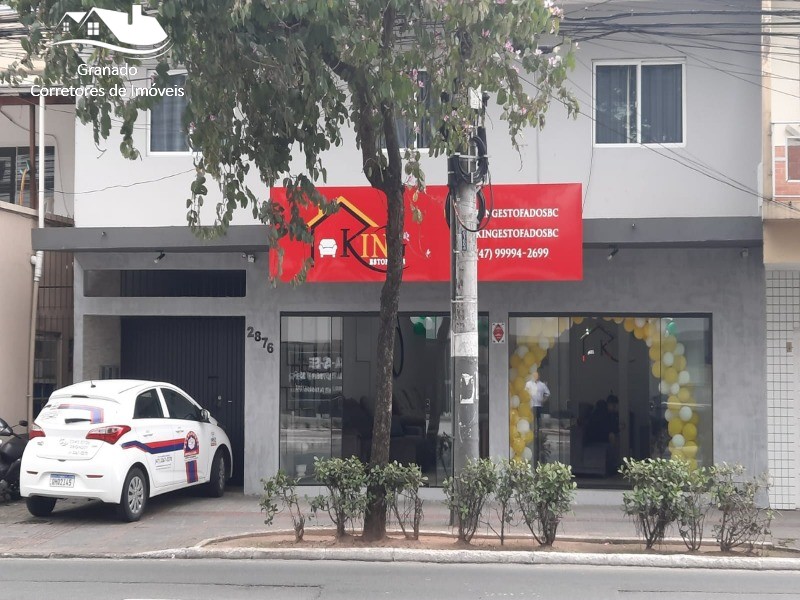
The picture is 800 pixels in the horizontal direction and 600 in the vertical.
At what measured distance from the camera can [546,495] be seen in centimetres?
1013

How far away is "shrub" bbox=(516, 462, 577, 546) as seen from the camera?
10.1 metres

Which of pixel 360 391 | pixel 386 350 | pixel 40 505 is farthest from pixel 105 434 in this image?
pixel 360 391

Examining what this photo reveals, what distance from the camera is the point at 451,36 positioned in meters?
9.62

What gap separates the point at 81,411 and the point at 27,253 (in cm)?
453

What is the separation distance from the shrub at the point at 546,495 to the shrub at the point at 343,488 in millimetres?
1706

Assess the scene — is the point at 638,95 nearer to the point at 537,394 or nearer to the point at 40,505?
the point at 537,394

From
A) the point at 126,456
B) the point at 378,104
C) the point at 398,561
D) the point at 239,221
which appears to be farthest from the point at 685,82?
the point at 126,456

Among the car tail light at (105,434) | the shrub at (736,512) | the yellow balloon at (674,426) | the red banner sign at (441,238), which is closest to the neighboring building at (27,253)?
the car tail light at (105,434)

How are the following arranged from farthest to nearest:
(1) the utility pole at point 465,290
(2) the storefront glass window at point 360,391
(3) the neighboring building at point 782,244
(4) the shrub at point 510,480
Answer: (2) the storefront glass window at point 360,391, (3) the neighboring building at point 782,244, (1) the utility pole at point 465,290, (4) the shrub at point 510,480

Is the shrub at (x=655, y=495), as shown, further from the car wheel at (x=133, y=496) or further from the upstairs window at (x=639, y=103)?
the car wheel at (x=133, y=496)

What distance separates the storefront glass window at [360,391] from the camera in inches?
555

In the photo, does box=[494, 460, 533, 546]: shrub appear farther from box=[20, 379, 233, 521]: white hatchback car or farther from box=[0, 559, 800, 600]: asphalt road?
box=[20, 379, 233, 521]: white hatchback car

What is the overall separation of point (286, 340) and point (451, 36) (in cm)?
627

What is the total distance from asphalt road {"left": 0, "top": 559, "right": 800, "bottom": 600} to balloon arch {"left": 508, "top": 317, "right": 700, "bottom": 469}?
170 inches
